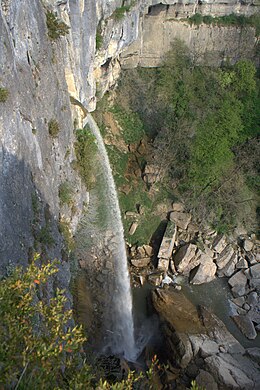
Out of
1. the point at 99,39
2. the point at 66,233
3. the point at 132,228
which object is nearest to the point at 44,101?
the point at 66,233

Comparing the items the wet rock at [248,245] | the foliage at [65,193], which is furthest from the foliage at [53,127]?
the wet rock at [248,245]

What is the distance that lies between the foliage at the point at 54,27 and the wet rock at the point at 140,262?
11024mm

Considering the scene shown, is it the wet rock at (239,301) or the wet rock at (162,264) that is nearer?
the wet rock at (239,301)

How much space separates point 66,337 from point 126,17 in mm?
18371

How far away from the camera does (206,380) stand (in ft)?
45.8

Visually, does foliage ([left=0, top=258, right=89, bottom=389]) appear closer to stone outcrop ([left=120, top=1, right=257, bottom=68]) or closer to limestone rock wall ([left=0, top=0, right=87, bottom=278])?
limestone rock wall ([left=0, top=0, right=87, bottom=278])

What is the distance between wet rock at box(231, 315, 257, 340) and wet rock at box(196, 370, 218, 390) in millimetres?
3766

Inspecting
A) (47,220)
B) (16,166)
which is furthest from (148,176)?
(16,166)

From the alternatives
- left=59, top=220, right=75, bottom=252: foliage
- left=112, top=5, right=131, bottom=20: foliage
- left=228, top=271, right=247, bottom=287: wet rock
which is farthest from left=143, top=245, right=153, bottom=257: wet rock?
left=112, top=5, right=131, bottom=20: foliage

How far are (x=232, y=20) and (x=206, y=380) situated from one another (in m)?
21.5

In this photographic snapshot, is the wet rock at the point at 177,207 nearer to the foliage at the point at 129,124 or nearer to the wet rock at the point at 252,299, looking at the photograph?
the foliage at the point at 129,124

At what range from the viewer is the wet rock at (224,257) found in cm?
1950

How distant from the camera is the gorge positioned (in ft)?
34.8

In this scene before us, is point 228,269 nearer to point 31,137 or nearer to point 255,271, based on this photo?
point 255,271
